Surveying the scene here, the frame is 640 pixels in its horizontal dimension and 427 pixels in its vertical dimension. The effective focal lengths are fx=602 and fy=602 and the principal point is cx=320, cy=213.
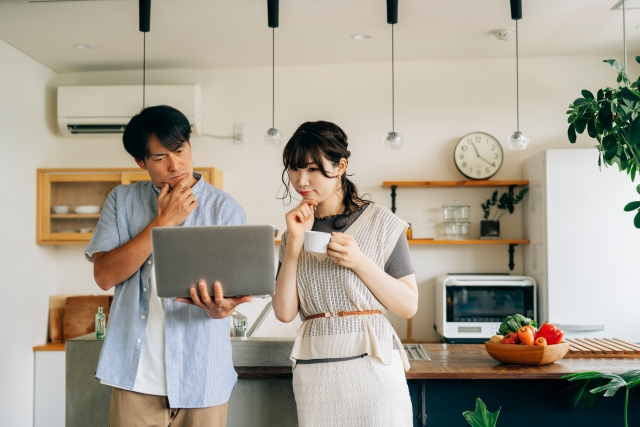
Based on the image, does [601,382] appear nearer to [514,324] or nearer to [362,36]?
[514,324]

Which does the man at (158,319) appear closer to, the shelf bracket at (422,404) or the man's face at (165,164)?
the man's face at (165,164)

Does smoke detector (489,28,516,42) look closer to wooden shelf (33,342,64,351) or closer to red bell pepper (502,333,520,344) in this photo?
red bell pepper (502,333,520,344)

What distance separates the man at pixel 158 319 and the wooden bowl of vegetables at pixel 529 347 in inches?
41.7

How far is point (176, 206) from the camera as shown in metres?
1.44

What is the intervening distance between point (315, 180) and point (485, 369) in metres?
1.05

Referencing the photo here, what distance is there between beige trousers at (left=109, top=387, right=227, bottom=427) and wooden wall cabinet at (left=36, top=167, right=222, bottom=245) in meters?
2.50

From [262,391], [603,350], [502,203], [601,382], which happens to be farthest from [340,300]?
[502,203]

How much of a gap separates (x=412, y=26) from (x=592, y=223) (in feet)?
5.03

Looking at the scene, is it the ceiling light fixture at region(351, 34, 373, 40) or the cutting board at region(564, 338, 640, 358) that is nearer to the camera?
the cutting board at region(564, 338, 640, 358)

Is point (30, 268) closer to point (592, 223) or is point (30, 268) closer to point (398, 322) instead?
point (398, 322)

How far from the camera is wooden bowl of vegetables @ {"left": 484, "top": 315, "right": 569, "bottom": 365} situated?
6.84 ft

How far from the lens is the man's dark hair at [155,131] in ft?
4.93

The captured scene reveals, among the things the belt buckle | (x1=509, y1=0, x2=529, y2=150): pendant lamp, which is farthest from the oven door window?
the belt buckle

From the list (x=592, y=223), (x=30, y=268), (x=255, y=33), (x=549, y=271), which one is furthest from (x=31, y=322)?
(x=592, y=223)
